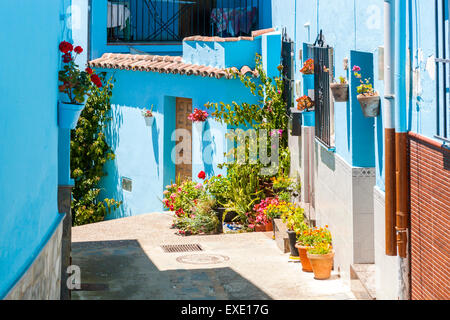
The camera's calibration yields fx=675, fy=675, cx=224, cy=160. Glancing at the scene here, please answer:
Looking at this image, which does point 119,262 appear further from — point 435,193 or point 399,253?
point 435,193

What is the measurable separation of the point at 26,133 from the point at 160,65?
9.45 m

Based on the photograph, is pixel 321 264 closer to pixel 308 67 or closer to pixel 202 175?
pixel 308 67

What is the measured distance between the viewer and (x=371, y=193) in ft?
26.2

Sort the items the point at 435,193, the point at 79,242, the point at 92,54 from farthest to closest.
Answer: the point at 92,54 → the point at 79,242 → the point at 435,193

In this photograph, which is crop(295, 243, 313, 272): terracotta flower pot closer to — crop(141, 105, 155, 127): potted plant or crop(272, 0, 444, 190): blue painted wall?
crop(272, 0, 444, 190): blue painted wall

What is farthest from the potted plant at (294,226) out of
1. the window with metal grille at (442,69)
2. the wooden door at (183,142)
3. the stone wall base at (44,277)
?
the window with metal grille at (442,69)

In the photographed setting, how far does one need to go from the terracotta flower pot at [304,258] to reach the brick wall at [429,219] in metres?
3.46

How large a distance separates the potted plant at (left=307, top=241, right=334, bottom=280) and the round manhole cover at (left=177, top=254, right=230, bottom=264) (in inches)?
75.0

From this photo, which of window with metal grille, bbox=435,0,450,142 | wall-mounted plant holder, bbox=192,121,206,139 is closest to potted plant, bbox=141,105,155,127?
wall-mounted plant holder, bbox=192,121,206,139

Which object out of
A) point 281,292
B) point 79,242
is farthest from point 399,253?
point 79,242

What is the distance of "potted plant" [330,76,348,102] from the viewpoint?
323 inches

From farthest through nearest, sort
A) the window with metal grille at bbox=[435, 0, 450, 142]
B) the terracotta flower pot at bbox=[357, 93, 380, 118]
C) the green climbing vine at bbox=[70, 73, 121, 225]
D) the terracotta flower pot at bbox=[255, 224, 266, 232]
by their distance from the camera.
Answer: the green climbing vine at bbox=[70, 73, 121, 225], the terracotta flower pot at bbox=[255, 224, 266, 232], the terracotta flower pot at bbox=[357, 93, 380, 118], the window with metal grille at bbox=[435, 0, 450, 142]

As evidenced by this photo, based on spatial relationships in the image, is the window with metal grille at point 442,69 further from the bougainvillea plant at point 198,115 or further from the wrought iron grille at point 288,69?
the bougainvillea plant at point 198,115

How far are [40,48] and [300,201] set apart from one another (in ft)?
22.2
